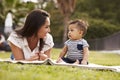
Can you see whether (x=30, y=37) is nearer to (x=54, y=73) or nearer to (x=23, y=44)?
(x=23, y=44)

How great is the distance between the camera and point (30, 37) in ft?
26.4

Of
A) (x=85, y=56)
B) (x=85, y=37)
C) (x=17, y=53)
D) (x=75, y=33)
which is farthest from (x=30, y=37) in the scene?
(x=85, y=37)

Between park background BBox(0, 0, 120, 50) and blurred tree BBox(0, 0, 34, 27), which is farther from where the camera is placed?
park background BBox(0, 0, 120, 50)

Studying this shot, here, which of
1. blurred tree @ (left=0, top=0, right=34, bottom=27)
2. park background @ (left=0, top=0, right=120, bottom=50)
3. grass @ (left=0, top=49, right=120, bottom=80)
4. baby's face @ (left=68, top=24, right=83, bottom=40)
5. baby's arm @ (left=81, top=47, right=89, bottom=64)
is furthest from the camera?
park background @ (left=0, top=0, right=120, bottom=50)

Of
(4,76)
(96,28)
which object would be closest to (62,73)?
(4,76)

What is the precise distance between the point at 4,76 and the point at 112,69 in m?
2.38

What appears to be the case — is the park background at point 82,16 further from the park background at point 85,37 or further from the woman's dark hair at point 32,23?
the woman's dark hair at point 32,23

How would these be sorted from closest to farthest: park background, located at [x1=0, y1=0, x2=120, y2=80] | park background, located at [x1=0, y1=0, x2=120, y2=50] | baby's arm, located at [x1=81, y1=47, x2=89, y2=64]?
1. park background, located at [x1=0, y1=0, x2=120, y2=80]
2. baby's arm, located at [x1=81, y1=47, x2=89, y2=64]
3. park background, located at [x1=0, y1=0, x2=120, y2=50]

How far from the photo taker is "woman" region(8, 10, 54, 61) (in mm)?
7988

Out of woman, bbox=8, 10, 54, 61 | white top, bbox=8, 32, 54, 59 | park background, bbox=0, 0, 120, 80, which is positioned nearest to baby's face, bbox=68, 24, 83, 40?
woman, bbox=8, 10, 54, 61

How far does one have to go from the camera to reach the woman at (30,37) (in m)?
7.99

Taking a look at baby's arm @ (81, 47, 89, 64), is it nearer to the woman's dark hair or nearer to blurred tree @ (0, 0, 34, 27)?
the woman's dark hair

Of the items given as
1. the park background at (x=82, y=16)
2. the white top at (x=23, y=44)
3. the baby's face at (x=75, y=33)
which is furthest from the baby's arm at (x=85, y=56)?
the park background at (x=82, y=16)

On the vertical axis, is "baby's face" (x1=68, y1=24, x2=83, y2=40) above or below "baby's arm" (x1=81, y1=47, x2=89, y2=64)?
above
